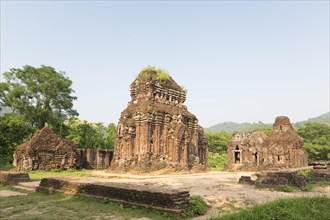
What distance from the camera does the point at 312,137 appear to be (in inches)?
1741

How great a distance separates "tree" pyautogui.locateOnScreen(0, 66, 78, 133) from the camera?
103ft

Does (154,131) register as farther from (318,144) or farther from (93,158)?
(318,144)

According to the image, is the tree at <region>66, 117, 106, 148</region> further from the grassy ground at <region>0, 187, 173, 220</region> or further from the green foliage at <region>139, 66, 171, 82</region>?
the grassy ground at <region>0, 187, 173, 220</region>

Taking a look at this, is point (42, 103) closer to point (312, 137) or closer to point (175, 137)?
point (175, 137)

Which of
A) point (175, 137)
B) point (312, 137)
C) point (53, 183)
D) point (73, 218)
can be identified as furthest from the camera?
point (312, 137)

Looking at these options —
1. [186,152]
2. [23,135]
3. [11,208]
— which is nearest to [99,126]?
[23,135]

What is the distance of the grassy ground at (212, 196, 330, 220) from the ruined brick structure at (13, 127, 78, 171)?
772 inches

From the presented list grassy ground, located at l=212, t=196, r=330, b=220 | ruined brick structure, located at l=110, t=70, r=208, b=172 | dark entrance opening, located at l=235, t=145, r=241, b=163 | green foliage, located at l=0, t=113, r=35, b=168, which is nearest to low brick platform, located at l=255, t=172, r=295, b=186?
grassy ground, located at l=212, t=196, r=330, b=220

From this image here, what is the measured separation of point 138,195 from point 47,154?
715 inches

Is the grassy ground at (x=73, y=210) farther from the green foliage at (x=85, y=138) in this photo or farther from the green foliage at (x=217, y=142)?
the green foliage at (x=217, y=142)

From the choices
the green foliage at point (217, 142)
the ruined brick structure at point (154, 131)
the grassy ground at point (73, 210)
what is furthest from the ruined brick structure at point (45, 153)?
the green foliage at point (217, 142)

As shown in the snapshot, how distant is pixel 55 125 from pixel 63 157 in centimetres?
1057

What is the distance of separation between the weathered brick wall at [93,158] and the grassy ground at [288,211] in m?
22.4

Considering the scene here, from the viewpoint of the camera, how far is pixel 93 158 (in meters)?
28.0
